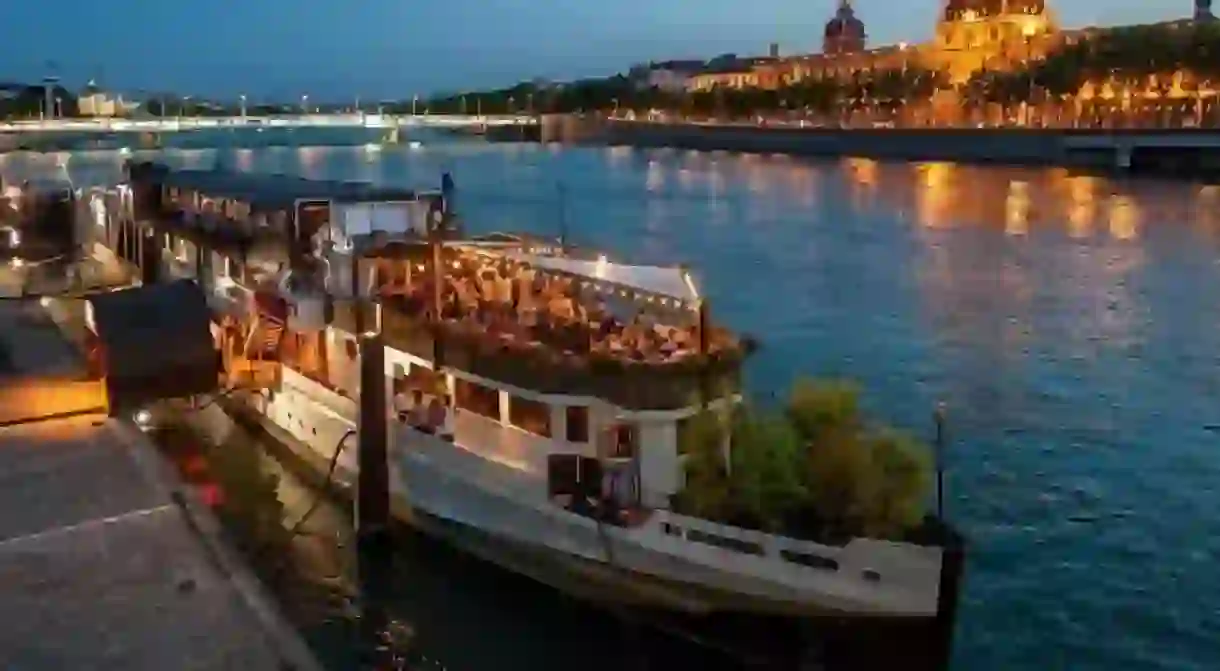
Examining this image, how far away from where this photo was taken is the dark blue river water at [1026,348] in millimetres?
19406

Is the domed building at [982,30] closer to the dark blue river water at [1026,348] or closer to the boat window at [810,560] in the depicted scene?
the dark blue river water at [1026,348]

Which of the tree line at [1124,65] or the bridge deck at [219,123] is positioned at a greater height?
the tree line at [1124,65]

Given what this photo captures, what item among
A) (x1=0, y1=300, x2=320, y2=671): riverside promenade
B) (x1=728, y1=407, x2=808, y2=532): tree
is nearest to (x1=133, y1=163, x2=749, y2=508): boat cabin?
(x1=728, y1=407, x2=808, y2=532): tree

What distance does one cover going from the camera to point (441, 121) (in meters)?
155

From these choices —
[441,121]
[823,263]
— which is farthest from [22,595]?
[441,121]

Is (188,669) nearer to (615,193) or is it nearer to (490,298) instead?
(490,298)

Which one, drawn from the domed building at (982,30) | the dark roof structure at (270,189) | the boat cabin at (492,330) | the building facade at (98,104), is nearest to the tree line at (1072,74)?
the domed building at (982,30)

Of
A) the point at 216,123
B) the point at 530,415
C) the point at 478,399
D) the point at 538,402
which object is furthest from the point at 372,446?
the point at 216,123

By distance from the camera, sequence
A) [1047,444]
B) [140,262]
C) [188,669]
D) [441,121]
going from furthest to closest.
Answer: [441,121], [140,262], [1047,444], [188,669]

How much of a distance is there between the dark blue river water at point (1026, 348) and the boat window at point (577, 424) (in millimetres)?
2265

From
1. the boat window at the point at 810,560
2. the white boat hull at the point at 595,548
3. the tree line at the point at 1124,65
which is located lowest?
the white boat hull at the point at 595,548

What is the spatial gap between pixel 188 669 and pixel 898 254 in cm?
4915

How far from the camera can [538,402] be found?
17719 mm

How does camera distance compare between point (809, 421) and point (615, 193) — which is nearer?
point (809, 421)
